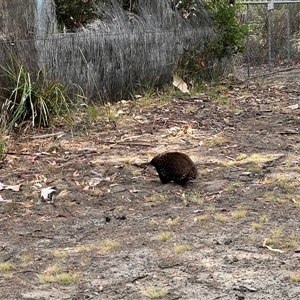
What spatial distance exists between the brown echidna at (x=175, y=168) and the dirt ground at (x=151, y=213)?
10 cm

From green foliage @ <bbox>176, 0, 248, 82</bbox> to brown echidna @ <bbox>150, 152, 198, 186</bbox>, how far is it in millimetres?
6918

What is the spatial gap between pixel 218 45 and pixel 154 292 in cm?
1008

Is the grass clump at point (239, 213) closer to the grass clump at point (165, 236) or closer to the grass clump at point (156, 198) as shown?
the grass clump at point (165, 236)

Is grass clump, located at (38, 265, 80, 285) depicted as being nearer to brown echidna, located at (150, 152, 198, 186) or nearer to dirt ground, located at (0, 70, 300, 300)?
dirt ground, located at (0, 70, 300, 300)

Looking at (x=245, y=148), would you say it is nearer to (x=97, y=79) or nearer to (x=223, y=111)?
(x=223, y=111)

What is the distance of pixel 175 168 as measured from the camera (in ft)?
20.2

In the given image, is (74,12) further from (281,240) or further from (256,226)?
(281,240)

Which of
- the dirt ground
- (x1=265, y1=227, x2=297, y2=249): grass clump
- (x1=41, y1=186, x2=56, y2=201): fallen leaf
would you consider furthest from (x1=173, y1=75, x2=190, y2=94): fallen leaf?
(x1=265, y1=227, x2=297, y2=249): grass clump

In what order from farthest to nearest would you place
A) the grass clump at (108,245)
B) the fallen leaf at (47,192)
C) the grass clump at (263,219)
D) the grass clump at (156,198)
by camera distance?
the fallen leaf at (47,192) → the grass clump at (156,198) → the grass clump at (263,219) → the grass clump at (108,245)

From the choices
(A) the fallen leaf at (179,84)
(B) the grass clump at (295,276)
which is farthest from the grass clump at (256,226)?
(A) the fallen leaf at (179,84)

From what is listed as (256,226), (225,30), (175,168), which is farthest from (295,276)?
(225,30)

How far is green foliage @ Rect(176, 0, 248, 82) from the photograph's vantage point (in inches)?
517

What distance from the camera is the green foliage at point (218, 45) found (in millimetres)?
13135

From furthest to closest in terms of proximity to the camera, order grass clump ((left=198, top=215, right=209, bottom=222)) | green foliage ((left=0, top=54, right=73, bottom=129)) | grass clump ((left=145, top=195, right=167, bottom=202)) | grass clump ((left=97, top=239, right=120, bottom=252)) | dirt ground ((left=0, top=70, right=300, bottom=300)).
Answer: green foliage ((left=0, top=54, right=73, bottom=129)) → grass clump ((left=145, top=195, right=167, bottom=202)) → grass clump ((left=198, top=215, right=209, bottom=222)) → grass clump ((left=97, top=239, right=120, bottom=252)) → dirt ground ((left=0, top=70, right=300, bottom=300))
